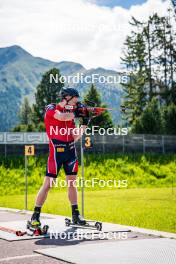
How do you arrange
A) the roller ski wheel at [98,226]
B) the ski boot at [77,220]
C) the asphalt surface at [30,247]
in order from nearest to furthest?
the asphalt surface at [30,247], the roller ski wheel at [98,226], the ski boot at [77,220]

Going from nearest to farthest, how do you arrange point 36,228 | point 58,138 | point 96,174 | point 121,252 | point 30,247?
1. point 121,252
2. point 30,247
3. point 36,228
4. point 58,138
5. point 96,174

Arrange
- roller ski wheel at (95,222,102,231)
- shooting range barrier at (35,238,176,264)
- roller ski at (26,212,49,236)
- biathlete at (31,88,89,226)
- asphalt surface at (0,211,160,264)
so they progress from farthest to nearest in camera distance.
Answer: biathlete at (31,88,89,226), roller ski wheel at (95,222,102,231), roller ski at (26,212,49,236), asphalt surface at (0,211,160,264), shooting range barrier at (35,238,176,264)

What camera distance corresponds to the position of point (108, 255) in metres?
6.82

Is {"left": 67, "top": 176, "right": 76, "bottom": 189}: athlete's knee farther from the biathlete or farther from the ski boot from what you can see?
the ski boot

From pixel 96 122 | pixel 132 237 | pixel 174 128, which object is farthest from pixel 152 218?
pixel 96 122

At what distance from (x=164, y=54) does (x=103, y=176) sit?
97.0ft

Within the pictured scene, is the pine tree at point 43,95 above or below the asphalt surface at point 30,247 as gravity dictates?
above

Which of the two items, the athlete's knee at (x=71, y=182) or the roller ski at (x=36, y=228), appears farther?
the athlete's knee at (x=71, y=182)

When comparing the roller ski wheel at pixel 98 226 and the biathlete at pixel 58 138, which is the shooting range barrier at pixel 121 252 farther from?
the biathlete at pixel 58 138

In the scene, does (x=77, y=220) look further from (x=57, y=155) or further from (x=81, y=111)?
(x=81, y=111)

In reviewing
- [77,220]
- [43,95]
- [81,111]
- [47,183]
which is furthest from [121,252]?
[43,95]

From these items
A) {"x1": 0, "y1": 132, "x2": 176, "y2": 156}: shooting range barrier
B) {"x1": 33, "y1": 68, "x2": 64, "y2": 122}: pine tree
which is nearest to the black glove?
{"x1": 0, "y1": 132, "x2": 176, "y2": 156}: shooting range barrier

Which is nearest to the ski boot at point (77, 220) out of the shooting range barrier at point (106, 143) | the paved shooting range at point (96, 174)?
the paved shooting range at point (96, 174)

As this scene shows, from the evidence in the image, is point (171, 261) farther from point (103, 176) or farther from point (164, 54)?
point (164, 54)
